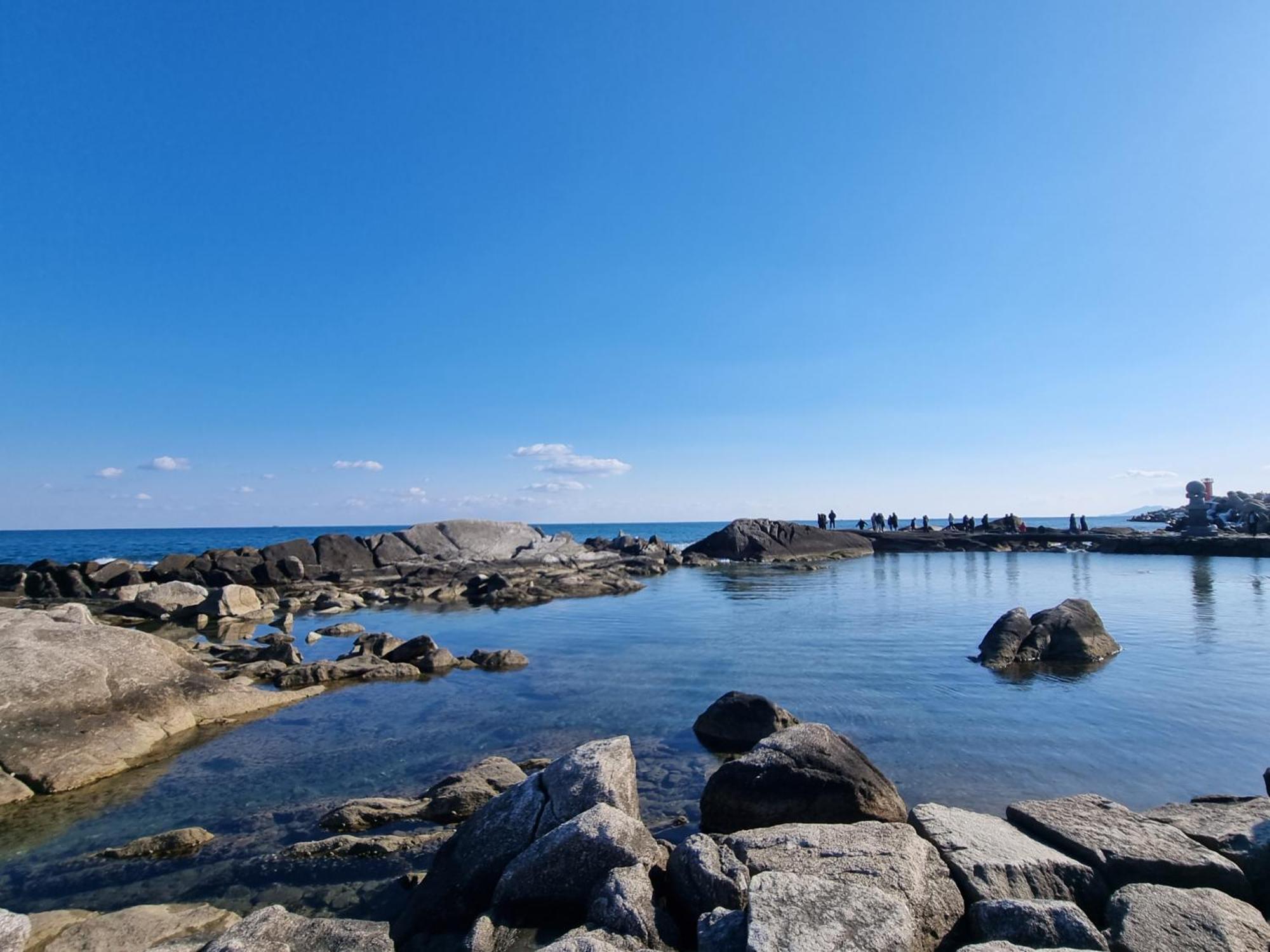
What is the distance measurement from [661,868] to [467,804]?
2986mm

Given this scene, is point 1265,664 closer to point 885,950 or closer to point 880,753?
point 880,753

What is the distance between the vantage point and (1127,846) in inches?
205

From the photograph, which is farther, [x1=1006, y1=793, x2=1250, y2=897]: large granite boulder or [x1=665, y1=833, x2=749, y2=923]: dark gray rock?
[x1=1006, y1=793, x2=1250, y2=897]: large granite boulder

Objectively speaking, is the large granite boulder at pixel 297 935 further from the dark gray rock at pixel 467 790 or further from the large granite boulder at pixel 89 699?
the large granite boulder at pixel 89 699

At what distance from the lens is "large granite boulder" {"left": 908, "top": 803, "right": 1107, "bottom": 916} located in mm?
4758

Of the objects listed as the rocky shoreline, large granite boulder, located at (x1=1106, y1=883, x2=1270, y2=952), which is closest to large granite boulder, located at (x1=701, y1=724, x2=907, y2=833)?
the rocky shoreline

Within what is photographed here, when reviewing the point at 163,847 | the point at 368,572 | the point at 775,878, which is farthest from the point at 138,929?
the point at 368,572

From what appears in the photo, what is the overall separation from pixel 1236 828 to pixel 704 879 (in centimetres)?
446

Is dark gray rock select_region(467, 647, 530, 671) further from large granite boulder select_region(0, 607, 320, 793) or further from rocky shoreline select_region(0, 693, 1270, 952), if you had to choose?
rocky shoreline select_region(0, 693, 1270, 952)

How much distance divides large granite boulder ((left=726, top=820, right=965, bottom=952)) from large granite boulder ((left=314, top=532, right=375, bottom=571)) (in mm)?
37473

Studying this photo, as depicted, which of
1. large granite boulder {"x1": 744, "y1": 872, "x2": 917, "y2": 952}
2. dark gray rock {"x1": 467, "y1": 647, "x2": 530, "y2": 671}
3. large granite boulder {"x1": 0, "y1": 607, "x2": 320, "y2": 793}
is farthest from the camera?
dark gray rock {"x1": 467, "y1": 647, "x2": 530, "y2": 671}

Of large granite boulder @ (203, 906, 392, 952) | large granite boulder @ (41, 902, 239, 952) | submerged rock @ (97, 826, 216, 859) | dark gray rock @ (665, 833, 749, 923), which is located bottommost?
submerged rock @ (97, 826, 216, 859)

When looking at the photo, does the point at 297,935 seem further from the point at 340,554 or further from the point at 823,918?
the point at 340,554

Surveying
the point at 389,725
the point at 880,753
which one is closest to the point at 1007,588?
the point at 880,753
